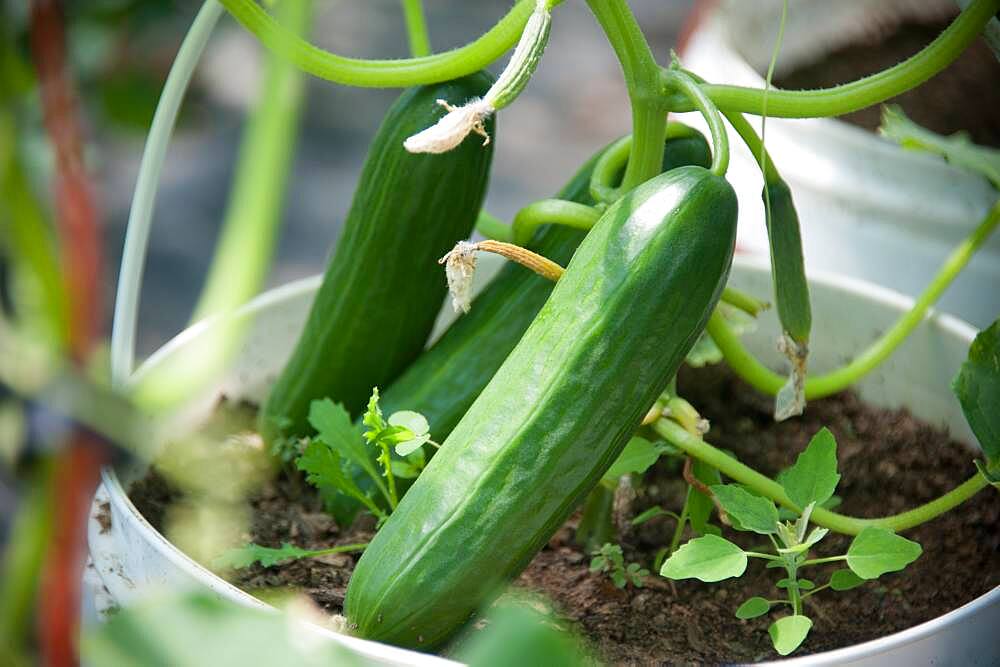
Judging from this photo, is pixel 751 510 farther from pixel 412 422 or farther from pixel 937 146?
pixel 937 146

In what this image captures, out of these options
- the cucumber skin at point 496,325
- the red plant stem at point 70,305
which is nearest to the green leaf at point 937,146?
the cucumber skin at point 496,325

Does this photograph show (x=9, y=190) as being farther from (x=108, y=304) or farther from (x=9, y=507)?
(x=108, y=304)

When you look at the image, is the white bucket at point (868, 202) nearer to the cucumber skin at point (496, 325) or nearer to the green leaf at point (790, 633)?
the cucumber skin at point (496, 325)

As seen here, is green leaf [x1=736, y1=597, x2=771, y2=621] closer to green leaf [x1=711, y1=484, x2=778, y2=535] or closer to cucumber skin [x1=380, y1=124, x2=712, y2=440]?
green leaf [x1=711, y1=484, x2=778, y2=535]

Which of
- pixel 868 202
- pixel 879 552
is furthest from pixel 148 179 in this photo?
pixel 868 202

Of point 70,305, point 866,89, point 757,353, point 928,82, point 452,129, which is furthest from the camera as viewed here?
point 928,82
